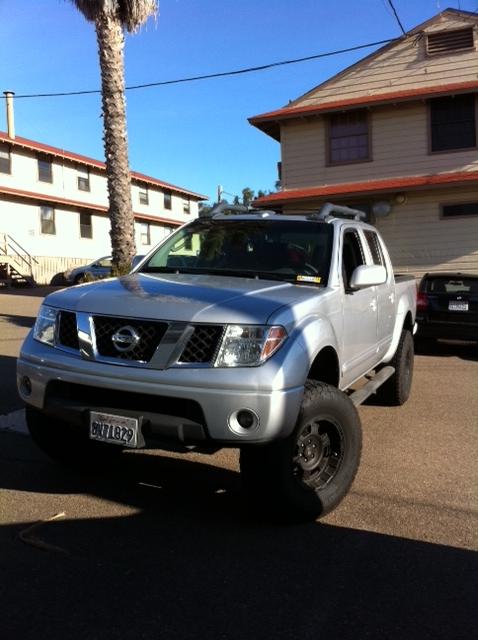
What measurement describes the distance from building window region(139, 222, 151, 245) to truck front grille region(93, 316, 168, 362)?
3179cm

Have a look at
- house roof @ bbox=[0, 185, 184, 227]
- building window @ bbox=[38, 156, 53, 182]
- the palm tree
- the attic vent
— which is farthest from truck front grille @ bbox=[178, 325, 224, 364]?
building window @ bbox=[38, 156, 53, 182]

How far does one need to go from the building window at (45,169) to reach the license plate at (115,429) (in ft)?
90.0

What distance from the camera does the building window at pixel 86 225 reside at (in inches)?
1228

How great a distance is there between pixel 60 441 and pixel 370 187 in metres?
13.0

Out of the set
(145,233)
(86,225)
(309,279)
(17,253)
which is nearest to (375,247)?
(309,279)

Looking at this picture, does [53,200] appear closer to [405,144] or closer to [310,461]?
[405,144]

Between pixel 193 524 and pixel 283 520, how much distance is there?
55 centimetres

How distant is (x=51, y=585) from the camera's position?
2969 mm

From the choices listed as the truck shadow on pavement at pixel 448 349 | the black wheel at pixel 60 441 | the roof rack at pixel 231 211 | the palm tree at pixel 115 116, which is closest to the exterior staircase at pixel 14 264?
the palm tree at pixel 115 116

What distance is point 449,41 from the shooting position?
52.2 feet

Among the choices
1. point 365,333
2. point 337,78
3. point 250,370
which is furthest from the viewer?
point 337,78

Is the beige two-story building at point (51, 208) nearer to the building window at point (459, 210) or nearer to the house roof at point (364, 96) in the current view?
the house roof at point (364, 96)

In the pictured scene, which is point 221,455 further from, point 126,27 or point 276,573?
point 126,27

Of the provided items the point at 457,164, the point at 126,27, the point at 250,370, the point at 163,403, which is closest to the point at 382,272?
the point at 250,370
